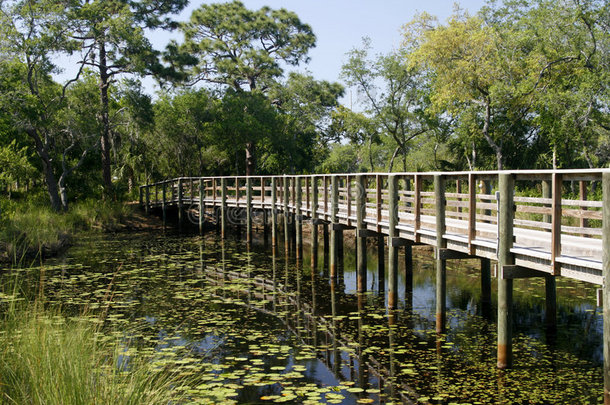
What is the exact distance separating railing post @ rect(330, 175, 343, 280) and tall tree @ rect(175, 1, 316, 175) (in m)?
29.3

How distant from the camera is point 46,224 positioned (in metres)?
22.5

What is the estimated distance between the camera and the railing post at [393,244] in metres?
12.1

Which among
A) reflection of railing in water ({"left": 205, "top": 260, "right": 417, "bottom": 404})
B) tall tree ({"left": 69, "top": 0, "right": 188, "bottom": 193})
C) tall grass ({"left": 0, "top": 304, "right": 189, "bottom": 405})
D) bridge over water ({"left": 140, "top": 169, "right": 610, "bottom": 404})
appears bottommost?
reflection of railing in water ({"left": 205, "top": 260, "right": 417, "bottom": 404})

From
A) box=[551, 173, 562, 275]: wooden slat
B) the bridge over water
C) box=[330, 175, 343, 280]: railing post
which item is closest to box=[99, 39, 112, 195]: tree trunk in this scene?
the bridge over water

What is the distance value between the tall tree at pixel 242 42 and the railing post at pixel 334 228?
96.0 feet

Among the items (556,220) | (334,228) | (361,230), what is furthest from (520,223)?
(334,228)

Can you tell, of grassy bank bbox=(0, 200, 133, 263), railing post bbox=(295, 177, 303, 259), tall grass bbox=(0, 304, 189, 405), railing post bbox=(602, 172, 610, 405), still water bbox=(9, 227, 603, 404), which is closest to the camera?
tall grass bbox=(0, 304, 189, 405)

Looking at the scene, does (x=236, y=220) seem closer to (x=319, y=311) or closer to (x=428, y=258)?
(x=428, y=258)

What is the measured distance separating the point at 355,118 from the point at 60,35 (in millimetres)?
24365

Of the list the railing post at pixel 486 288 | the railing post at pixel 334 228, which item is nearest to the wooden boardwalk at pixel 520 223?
the railing post at pixel 334 228

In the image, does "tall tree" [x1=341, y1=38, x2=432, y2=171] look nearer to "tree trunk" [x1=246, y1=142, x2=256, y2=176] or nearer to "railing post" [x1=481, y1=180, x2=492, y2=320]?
"tree trunk" [x1=246, y1=142, x2=256, y2=176]

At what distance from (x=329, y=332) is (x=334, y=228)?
5795 mm

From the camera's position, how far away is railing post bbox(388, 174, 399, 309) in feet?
39.8

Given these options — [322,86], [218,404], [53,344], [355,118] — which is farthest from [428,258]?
[322,86]
